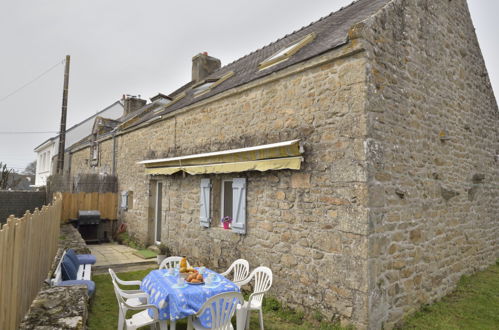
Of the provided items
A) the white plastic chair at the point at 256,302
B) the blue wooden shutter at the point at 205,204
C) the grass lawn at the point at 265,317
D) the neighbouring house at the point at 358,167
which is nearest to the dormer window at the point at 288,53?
the neighbouring house at the point at 358,167

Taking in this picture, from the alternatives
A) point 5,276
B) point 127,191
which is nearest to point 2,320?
point 5,276

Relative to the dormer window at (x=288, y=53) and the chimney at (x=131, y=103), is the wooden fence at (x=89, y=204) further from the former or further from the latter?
the dormer window at (x=288, y=53)

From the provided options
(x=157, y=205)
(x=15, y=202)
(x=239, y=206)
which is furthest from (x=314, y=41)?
(x=15, y=202)

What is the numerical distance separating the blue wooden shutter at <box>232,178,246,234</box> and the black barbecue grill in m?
7.51

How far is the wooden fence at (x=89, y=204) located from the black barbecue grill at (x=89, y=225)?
0.43 meters

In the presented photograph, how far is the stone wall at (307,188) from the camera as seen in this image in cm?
468

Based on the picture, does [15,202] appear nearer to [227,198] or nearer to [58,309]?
[227,198]

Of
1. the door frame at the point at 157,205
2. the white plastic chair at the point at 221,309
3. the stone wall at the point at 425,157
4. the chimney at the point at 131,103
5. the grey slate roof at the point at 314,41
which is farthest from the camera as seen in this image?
the chimney at the point at 131,103

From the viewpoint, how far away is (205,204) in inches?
305

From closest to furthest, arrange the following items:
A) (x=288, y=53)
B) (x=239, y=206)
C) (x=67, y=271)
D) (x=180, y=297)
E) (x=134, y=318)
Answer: (x=180, y=297) < (x=134, y=318) < (x=67, y=271) < (x=239, y=206) < (x=288, y=53)

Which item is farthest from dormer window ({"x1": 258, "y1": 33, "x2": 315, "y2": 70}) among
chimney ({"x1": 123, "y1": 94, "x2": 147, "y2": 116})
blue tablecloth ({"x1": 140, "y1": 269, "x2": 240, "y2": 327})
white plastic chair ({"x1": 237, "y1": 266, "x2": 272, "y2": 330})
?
chimney ({"x1": 123, "y1": 94, "x2": 147, "y2": 116})

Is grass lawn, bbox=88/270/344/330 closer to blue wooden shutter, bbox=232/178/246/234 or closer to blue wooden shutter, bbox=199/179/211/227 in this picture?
blue wooden shutter, bbox=232/178/246/234

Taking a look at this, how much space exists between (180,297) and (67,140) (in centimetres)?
2548

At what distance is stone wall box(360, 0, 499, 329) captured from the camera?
4.81 meters
